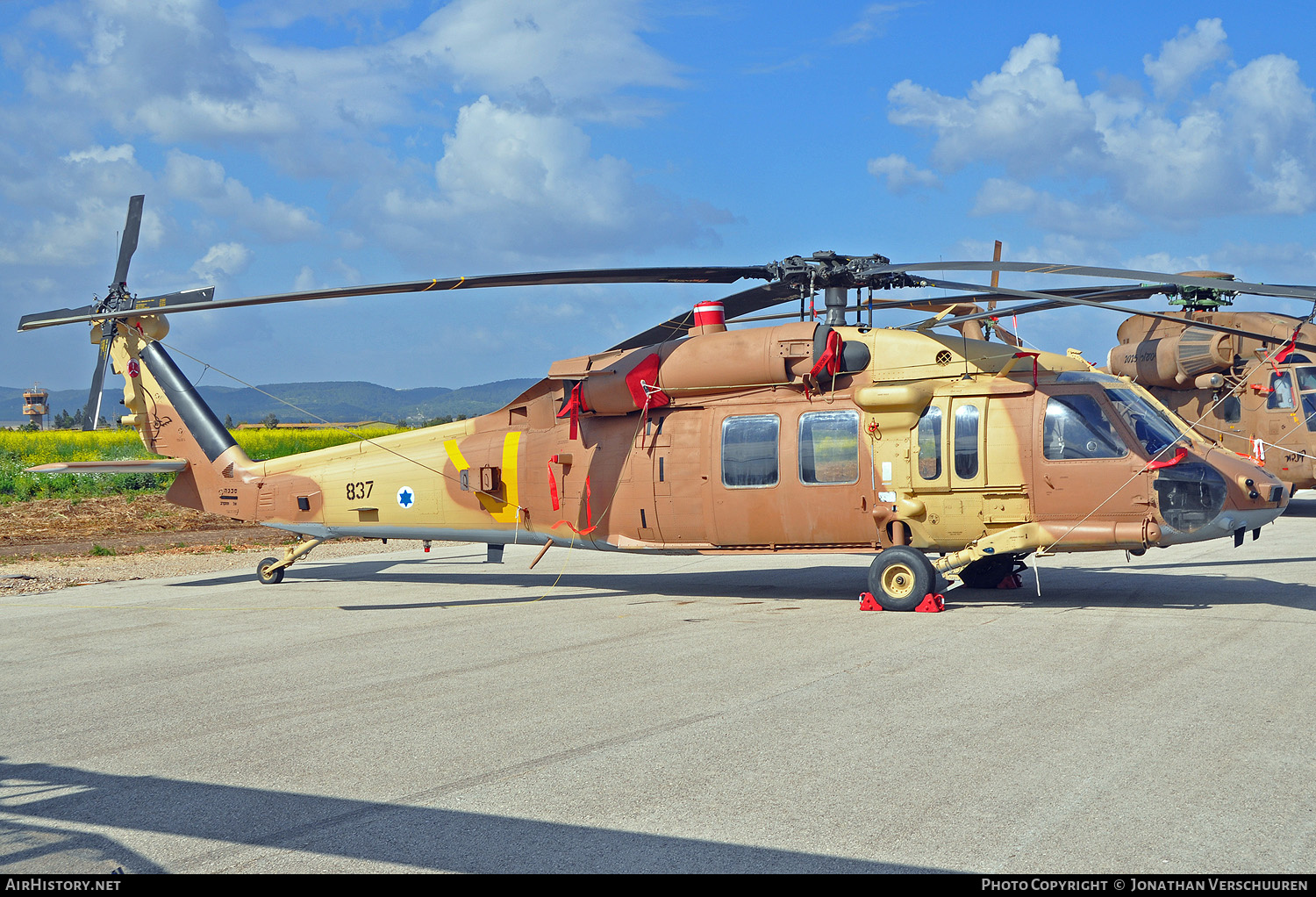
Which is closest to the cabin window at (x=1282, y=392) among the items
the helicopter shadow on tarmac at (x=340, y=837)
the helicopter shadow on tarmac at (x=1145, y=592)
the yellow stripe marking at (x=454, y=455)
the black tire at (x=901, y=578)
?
the helicopter shadow on tarmac at (x=1145, y=592)

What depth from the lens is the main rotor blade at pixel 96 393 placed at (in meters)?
12.8

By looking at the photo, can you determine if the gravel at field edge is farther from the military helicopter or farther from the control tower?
the control tower

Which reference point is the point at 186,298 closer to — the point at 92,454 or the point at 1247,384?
the point at 1247,384

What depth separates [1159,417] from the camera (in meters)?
10.9

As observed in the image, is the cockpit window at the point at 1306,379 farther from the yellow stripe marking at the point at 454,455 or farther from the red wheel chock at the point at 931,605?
the yellow stripe marking at the point at 454,455

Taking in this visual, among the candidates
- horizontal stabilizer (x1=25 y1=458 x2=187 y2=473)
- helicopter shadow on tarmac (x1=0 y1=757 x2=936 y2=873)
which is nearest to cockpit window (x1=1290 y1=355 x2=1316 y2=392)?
helicopter shadow on tarmac (x1=0 y1=757 x2=936 y2=873)

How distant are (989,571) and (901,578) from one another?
2376mm

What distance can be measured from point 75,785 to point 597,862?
3230 millimetres

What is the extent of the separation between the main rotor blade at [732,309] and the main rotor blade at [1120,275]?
1.78m

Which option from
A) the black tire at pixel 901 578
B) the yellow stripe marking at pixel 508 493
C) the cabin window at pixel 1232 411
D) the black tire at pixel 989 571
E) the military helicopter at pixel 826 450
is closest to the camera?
the military helicopter at pixel 826 450

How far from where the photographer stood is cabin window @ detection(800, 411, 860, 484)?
1137cm

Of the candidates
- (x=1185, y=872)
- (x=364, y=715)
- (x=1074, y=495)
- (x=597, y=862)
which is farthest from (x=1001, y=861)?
(x=1074, y=495)

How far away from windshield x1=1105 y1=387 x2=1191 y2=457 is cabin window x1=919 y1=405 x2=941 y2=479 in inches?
71.4

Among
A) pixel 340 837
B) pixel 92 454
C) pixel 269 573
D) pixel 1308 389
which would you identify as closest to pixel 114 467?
pixel 269 573
